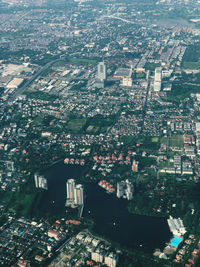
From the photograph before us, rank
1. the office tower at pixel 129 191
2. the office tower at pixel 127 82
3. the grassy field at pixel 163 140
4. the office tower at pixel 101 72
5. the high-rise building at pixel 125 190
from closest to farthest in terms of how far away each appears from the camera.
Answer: the office tower at pixel 129 191 → the high-rise building at pixel 125 190 → the grassy field at pixel 163 140 → the office tower at pixel 101 72 → the office tower at pixel 127 82

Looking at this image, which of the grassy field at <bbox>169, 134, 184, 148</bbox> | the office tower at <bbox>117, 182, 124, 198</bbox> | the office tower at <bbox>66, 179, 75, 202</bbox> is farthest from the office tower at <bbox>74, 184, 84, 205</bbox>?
the grassy field at <bbox>169, 134, 184, 148</bbox>

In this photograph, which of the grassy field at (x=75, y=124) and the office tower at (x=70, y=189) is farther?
the grassy field at (x=75, y=124)

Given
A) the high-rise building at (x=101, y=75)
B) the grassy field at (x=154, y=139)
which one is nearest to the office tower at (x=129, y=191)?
the grassy field at (x=154, y=139)

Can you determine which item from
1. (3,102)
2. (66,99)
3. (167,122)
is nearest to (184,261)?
(167,122)

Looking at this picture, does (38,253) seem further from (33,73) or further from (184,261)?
(33,73)

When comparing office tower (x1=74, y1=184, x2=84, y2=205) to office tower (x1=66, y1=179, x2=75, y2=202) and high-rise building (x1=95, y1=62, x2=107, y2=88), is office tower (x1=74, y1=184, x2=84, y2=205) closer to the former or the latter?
office tower (x1=66, y1=179, x2=75, y2=202)

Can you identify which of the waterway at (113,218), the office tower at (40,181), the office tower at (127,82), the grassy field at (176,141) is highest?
the office tower at (40,181)

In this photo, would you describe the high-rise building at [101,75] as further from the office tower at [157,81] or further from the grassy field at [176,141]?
the grassy field at [176,141]
